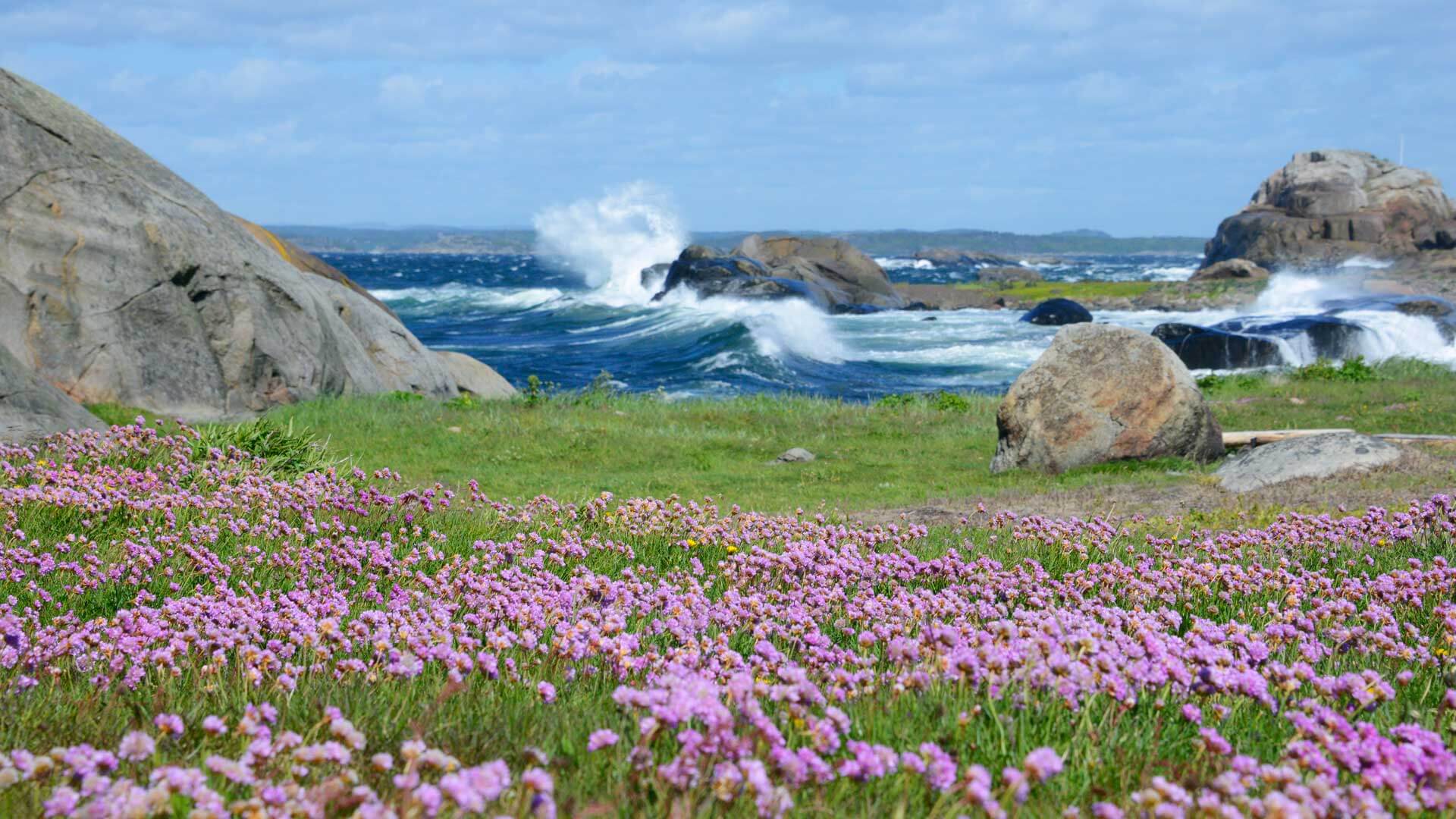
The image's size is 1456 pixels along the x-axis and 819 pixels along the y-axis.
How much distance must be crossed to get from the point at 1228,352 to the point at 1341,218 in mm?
62650

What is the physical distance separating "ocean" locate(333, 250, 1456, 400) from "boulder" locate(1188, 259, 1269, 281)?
113 inches

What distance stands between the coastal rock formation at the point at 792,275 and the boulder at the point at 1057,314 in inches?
374

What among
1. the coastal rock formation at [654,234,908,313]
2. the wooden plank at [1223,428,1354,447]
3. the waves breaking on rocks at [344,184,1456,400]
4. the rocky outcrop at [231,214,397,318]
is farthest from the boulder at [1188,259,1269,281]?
the wooden plank at [1223,428,1354,447]

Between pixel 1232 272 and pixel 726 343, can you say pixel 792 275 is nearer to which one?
pixel 726 343

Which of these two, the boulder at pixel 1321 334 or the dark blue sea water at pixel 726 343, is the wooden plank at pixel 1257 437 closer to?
the dark blue sea water at pixel 726 343

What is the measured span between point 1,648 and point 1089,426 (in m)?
13.5

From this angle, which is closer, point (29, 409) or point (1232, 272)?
point (29, 409)

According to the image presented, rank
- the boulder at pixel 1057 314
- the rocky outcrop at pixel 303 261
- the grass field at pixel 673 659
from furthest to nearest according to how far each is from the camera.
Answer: the boulder at pixel 1057 314 → the rocky outcrop at pixel 303 261 → the grass field at pixel 673 659

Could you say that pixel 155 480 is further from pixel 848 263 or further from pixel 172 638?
pixel 848 263

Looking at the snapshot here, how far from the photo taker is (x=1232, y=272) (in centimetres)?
7581

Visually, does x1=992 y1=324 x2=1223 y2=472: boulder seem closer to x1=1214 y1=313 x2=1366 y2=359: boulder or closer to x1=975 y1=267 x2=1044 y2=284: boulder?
x1=1214 y1=313 x2=1366 y2=359: boulder

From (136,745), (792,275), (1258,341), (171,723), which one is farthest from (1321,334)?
(136,745)

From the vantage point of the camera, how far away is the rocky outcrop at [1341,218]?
8350 cm

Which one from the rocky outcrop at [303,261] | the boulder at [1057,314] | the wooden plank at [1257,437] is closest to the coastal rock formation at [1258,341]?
the boulder at [1057,314]
